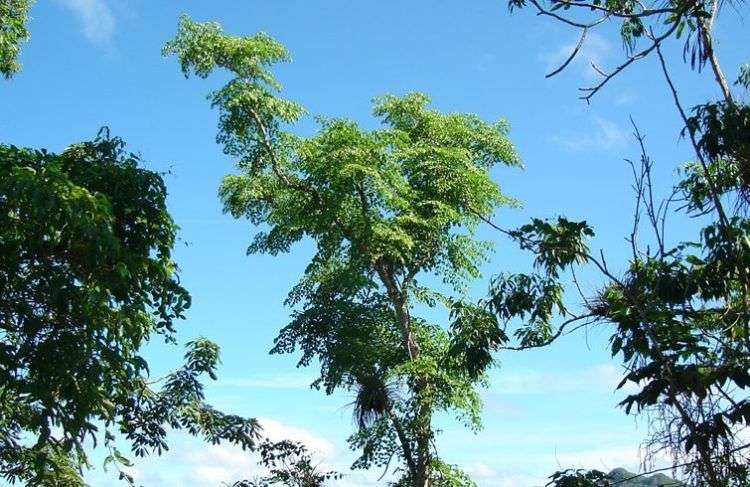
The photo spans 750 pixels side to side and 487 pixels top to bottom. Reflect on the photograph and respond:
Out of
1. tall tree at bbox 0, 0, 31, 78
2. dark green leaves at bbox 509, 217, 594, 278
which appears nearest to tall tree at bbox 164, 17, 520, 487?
tall tree at bbox 0, 0, 31, 78

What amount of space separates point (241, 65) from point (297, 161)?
64.8 inches

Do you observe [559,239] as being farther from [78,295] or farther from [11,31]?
[11,31]

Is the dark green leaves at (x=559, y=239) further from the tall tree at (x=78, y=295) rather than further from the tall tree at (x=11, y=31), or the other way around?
the tall tree at (x=11, y=31)

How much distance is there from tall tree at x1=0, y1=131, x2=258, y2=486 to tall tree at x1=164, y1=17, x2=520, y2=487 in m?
3.90

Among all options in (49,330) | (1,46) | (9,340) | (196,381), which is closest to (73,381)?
(49,330)

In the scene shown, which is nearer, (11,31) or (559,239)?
(559,239)

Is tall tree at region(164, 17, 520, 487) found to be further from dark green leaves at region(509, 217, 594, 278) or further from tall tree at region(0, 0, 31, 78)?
dark green leaves at region(509, 217, 594, 278)

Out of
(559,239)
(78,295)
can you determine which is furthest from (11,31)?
(559,239)

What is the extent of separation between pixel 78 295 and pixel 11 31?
5.01 meters

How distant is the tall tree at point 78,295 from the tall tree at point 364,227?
3895 mm

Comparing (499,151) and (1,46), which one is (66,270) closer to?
(1,46)

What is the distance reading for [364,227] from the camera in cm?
1249

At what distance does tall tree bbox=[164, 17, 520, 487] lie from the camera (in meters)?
12.3

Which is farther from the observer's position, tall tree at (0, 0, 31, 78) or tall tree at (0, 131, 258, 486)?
tall tree at (0, 0, 31, 78)
